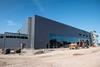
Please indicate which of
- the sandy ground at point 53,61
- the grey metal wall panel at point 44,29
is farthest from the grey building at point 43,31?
the sandy ground at point 53,61

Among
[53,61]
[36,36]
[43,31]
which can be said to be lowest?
[53,61]

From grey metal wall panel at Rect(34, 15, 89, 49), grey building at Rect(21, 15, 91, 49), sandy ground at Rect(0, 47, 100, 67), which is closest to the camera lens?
sandy ground at Rect(0, 47, 100, 67)

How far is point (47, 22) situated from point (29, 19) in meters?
7.51

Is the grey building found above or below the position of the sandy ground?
above

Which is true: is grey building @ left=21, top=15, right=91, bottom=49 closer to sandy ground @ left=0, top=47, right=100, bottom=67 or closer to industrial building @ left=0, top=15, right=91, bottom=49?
industrial building @ left=0, top=15, right=91, bottom=49

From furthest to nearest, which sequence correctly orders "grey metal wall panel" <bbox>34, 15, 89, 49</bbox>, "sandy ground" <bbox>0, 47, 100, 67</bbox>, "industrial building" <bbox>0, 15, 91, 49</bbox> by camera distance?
"grey metal wall panel" <bbox>34, 15, 89, 49</bbox> < "industrial building" <bbox>0, 15, 91, 49</bbox> < "sandy ground" <bbox>0, 47, 100, 67</bbox>

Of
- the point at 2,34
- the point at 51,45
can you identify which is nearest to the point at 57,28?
the point at 51,45

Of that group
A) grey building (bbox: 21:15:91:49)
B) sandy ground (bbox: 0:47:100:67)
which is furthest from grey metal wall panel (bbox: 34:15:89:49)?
sandy ground (bbox: 0:47:100:67)

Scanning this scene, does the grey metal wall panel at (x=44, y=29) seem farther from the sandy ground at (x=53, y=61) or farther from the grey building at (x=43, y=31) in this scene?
the sandy ground at (x=53, y=61)

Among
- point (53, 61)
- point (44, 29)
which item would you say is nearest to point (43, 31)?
point (44, 29)

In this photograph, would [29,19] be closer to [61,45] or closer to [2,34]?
[2,34]

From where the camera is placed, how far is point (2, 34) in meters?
51.9

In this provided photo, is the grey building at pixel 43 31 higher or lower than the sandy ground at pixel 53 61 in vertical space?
higher

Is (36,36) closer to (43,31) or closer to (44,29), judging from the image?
(43,31)
